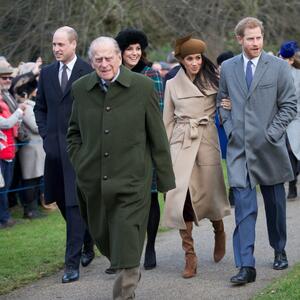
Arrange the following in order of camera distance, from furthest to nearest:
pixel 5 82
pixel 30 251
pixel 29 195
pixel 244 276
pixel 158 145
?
pixel 29 195 → pixel 5 82 → pixel 30 251 → pixel 244 276 → pixel 158 145

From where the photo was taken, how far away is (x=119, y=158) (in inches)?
264

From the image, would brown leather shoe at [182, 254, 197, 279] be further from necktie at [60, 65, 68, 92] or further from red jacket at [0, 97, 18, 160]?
red jacket at [0, 97, 18, 160]

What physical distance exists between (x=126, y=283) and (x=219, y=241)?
1943 millimetres

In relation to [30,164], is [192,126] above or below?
above

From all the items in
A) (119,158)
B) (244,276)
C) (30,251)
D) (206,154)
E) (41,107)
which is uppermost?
(41,107)

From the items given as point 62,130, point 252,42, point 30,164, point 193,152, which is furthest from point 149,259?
point 30,164

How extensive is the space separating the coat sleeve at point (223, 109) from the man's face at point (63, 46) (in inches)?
51.0

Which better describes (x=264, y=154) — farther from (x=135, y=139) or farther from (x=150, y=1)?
(x=150, y=1)

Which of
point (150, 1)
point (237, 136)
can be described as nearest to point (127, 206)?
point (237, 136)

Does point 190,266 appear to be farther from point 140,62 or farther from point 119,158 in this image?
point 140,62

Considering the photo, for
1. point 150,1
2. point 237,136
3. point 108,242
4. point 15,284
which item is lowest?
point 15,284

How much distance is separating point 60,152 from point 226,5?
47.0ft

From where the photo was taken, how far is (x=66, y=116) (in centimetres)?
811

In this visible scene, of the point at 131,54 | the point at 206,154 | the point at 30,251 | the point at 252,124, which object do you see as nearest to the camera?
the point at 252,124
